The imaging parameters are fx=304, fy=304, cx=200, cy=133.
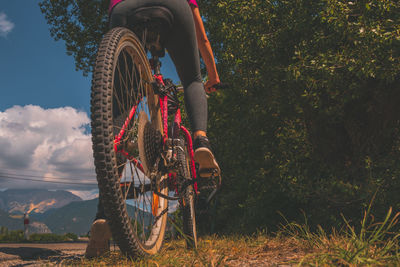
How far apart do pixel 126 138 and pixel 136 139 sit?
0.17m

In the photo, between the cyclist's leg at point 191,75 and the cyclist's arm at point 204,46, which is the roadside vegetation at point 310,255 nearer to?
the cyclist's leg at point 191,75

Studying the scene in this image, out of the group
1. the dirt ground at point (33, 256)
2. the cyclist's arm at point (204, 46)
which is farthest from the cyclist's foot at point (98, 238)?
the cyclist's arm at point (204, 46)

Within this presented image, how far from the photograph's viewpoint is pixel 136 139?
209 cm

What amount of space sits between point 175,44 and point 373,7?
311 centimetres

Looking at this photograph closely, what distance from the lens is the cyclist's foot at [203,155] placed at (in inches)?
87.0

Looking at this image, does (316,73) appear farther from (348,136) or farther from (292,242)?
(292,242)

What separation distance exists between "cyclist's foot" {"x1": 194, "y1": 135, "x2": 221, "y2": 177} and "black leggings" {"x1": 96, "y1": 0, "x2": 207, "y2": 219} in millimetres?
129

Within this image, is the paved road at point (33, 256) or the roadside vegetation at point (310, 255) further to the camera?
the paved road at point (33, 256)

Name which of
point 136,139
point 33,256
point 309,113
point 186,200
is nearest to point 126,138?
point 136,139

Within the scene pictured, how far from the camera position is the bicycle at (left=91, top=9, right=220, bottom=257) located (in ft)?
5.05

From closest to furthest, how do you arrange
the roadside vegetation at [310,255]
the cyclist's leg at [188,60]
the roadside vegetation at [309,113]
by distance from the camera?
the roadside vegetation at [310,255] < the cyclist's leg at [188,60] < the roadside vegetation at [309,113]

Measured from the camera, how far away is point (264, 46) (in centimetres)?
505

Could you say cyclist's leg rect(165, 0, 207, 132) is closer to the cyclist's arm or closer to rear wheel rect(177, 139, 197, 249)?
the cyclist's arm

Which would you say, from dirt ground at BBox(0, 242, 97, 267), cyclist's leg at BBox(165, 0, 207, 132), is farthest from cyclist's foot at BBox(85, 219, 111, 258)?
cyclist's leg at BBox(165, 0, 207, 132)
